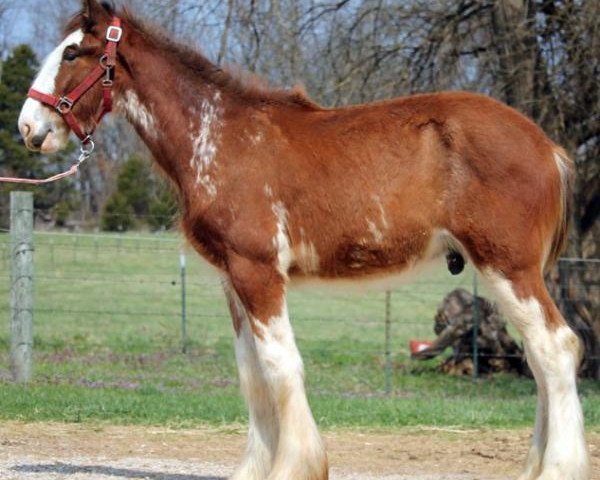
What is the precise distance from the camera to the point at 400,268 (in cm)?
585

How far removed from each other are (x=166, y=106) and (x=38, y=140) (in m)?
0.81

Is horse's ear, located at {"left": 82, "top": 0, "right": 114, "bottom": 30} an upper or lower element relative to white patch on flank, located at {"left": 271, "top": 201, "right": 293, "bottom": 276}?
upper

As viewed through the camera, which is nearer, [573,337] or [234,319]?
[573,337]

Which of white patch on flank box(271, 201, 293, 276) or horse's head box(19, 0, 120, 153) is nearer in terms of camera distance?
white patch on flank box(271, 201, 293, 276)

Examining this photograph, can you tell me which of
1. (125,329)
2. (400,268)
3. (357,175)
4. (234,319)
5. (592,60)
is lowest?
(125,329)

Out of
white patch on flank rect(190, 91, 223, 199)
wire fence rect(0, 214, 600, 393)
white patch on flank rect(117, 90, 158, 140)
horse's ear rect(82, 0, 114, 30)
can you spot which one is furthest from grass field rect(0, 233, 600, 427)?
horse's ear rect(82, 0, 114, 30)

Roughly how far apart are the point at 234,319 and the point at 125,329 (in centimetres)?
1252

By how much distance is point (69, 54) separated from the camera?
19.7 ft

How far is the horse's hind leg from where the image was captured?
5453 mm

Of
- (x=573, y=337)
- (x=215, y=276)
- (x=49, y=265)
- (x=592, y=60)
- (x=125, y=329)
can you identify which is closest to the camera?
(x=573, y=337)

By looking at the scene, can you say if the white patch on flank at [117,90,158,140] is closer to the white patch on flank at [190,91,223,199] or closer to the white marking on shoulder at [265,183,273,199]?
the white patch on flank at [190,91,223,199]

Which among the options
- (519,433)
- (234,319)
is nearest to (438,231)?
(234,319)

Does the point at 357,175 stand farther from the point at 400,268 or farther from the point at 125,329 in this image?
the point at 125,329

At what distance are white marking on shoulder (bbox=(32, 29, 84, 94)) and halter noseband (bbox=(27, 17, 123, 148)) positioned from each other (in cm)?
5
